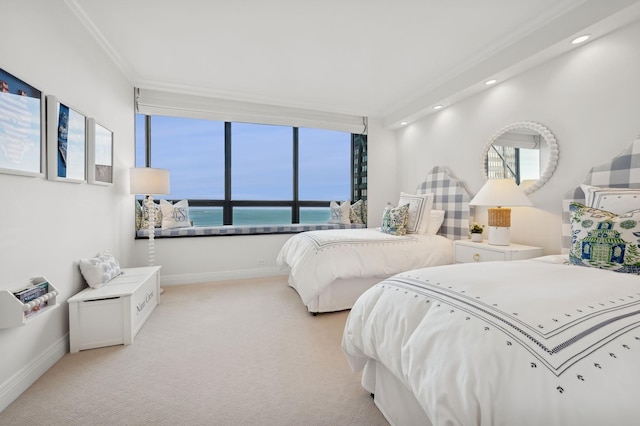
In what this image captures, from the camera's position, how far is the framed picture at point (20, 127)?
4.71 feet

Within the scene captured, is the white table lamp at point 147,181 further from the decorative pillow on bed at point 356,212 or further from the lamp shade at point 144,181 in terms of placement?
the decorative pillow on bed at point 356,212

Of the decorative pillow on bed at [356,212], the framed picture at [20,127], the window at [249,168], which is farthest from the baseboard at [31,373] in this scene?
the decorative pillow on bed at [356,212]

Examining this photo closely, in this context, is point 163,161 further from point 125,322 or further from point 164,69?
point 125,322

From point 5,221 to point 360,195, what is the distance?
13.4ft

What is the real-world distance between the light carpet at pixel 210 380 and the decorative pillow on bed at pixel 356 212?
2.26 metres

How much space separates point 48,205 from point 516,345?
2.56m

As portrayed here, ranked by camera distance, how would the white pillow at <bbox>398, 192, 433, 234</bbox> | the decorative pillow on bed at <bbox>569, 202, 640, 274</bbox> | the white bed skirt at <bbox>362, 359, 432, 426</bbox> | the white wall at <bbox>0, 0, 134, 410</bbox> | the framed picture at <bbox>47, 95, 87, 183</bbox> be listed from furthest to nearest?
the white pillow at <bbox>398, 192, 433, 234</bbox> → the framed picture at <bbox>47, 95, 87, 183</bbox> → the white wall at <bbox>0, 0, 134, 410</bbox> → the decorative pillow on bed at <bbox>569, 202, 640, 274</bbox> → the white bed skirt at <bbox>362, 359, 432, 426</bbox>

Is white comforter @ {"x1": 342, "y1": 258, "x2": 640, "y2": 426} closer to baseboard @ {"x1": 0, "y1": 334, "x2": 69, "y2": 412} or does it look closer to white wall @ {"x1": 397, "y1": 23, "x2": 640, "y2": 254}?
white wall @ {"x1": 397, "y1": 23, "x2": 640, "y2": 254}

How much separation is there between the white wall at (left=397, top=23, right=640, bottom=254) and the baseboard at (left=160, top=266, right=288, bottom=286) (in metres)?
2.81

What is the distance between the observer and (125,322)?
2.06 m

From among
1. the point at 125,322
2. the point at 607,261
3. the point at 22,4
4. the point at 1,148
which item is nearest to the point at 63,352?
the point at 125,322

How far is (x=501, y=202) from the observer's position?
2436mm

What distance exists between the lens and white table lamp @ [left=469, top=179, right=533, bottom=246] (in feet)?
7.94

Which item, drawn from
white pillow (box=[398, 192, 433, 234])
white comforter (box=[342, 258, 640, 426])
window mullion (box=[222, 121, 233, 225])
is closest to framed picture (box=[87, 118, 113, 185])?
window mullion (box=[222, 121, 233, 225])
